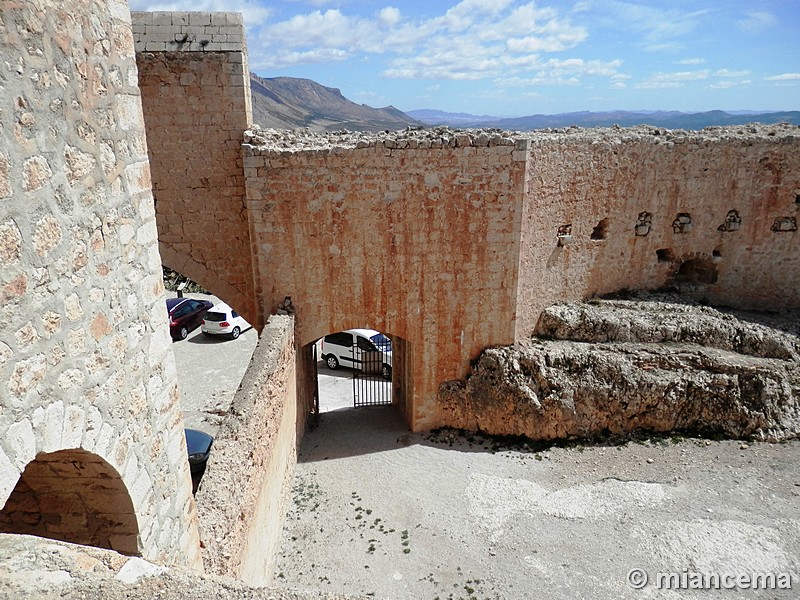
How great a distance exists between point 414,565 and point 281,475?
82.5 inches

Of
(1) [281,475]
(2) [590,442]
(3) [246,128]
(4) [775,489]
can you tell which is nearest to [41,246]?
(1) [281,475]

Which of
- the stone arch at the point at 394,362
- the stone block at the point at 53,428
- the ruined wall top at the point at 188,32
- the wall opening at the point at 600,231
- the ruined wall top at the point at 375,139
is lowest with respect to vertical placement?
the stone arch at the point at 394,362

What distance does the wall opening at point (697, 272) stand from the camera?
12.2 metres

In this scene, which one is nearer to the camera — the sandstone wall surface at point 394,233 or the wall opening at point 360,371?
the sandstone wall surface at point 394,233

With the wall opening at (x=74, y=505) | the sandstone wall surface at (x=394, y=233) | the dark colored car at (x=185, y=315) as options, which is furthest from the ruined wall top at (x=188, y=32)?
the dark colored car at (x=185, y=315)

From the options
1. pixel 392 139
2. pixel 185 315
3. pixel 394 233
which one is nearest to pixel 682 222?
pixel 394 233

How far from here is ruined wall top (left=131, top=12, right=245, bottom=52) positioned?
8.05 m

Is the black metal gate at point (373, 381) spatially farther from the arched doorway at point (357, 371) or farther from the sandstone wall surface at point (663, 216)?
the sandstone wall surface at point (663, 216)

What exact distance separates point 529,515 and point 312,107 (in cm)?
6572

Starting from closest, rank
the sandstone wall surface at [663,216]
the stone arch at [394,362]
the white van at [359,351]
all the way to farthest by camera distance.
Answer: the stone arch at [394,362], the sandstone wall surface at [663,216], the white van at [359,351]

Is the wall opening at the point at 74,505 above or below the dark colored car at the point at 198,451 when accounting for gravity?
above

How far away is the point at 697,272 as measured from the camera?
12445 millimetres

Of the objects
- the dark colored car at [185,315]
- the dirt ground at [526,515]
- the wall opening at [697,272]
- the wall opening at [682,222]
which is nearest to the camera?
the dirt ground at [526,515]

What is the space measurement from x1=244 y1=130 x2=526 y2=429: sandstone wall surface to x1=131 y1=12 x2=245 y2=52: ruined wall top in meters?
1.43
